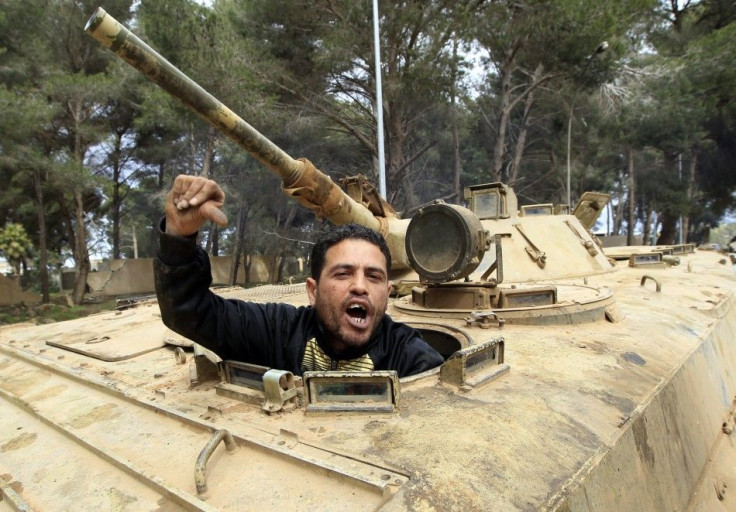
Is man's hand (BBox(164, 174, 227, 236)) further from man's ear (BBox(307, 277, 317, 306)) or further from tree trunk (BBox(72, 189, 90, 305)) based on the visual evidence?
tree trunk (BBox(72, 189, 90, 305))

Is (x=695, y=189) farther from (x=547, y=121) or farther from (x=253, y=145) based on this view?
(x=253, y=145)

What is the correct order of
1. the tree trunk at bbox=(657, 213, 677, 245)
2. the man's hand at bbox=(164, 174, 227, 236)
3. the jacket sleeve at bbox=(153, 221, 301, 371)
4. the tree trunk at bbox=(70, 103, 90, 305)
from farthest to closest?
the tree trunk at bbox=(657, 213, 677, 245), the tree trunk at bbox=(70, 103, 90, 305), the jacket sleeve at bbox=(153, 221, 301, 371), the man's hand at bbox=(164, 174, 227, 236)

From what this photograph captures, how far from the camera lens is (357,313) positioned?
7.88 feet

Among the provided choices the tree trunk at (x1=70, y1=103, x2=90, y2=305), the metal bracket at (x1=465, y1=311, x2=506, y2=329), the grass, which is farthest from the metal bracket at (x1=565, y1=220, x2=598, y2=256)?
the tree trunk at (x1=70, y1=103, x2=90, y2=305)

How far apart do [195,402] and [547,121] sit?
23.4m

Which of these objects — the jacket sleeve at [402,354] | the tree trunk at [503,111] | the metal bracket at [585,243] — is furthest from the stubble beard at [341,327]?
the tree trunk at [503,111]

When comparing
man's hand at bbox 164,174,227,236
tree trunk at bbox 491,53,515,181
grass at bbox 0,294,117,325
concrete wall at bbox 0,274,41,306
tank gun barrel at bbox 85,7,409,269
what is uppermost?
tree trunk at bbox 491,53,515,181

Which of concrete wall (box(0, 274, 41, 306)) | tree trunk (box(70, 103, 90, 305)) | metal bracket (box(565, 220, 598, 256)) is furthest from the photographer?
concrete wall (box(0, 274, 41, 306))

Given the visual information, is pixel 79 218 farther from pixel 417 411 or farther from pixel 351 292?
pixel 417 411

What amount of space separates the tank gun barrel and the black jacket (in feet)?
4.15

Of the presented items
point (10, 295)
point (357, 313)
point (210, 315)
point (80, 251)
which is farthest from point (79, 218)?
point (357, 313)

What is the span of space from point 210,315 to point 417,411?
3.24ft

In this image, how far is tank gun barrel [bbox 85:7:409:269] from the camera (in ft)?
8.55

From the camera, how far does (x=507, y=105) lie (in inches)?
666
